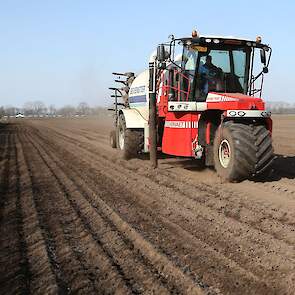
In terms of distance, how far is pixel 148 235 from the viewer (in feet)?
16.0

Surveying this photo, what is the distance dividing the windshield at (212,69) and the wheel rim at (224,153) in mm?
1253

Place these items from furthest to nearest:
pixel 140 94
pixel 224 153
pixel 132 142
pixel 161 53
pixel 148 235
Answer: pixel 140 94
pixel 132 142
pixel 161 53
pixel 224 153
pixel 148 235

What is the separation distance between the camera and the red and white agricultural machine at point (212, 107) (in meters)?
7.31

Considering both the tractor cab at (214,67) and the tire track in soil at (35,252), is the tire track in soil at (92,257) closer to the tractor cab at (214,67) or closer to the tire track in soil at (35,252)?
the tire track in soil at (35,252)

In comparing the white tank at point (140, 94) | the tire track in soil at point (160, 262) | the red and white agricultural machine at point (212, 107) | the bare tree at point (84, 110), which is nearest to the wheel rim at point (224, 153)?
the red and white agricultural machine at point (212, 107)

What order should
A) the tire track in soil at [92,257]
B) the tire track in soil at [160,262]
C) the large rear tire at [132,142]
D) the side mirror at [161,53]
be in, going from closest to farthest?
the tire track in soil at [160,262] → the tire track in soil at [92,257] → the side mirror at [161,53] → the large rear tire at [132,142]

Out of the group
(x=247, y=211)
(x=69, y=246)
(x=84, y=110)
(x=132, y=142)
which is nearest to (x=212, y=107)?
(x=247, y=211)

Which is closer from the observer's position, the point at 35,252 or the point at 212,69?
the point at 35,252

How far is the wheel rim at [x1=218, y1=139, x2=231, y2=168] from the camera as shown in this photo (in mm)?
7680

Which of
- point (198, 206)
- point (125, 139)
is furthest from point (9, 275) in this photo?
point (125, 139)

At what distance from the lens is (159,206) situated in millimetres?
6230

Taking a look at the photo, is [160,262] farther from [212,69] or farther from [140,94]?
[140,94]

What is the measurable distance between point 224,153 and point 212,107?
0.89 m

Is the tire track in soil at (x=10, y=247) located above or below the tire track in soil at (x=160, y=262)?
below
